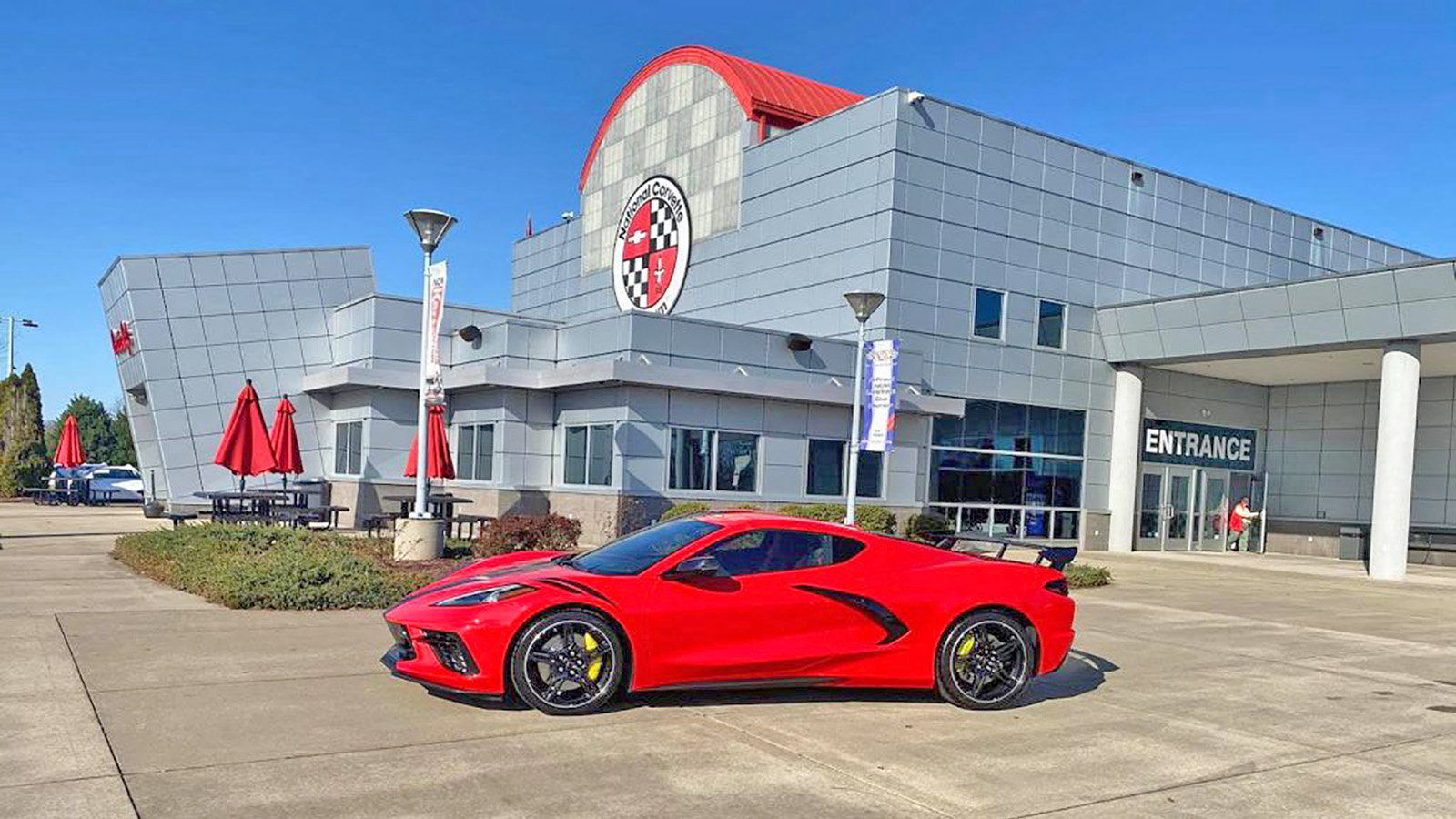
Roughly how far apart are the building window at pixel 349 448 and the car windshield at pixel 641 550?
59.0 ft

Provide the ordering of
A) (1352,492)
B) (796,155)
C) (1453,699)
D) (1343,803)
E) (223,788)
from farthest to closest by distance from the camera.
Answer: (1352,492) < (796,155) < (1453,699) < (1343,803) < (223,788)

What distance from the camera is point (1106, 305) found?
2828cm

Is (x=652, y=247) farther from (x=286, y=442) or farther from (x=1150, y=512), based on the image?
(x=1150, y=512)

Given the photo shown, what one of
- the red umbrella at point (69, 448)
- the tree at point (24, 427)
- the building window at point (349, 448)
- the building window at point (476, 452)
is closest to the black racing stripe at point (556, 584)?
the building window at point (476, 452)

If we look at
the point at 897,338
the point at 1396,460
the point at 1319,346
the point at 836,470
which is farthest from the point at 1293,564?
the point at 836,470

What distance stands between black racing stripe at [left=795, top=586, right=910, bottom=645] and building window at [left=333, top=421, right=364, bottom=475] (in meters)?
19.0

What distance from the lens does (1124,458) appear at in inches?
1117

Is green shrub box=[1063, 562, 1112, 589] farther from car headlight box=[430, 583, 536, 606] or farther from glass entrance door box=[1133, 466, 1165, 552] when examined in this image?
glass entrance door box=[1133, 466, 1165, 552]

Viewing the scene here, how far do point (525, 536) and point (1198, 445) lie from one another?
70.8 ft

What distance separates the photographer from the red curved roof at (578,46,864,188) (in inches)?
1117

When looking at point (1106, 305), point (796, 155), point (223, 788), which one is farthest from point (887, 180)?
point (223, 788)

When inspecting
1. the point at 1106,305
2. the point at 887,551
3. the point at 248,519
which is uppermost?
the point at 1106,305

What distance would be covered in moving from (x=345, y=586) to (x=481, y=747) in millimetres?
5683

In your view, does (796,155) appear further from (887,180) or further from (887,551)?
(887,551)
